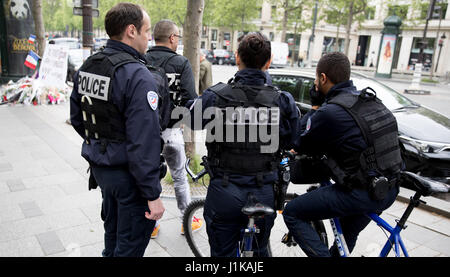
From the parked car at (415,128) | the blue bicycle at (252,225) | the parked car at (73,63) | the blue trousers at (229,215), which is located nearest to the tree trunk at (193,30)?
the parked car at (415,128)

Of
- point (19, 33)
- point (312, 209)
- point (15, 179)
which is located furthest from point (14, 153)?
point (19, 33)

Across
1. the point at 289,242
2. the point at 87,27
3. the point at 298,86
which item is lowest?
the point at 289,242

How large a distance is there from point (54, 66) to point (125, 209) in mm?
9389

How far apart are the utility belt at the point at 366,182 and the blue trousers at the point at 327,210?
0.17ft

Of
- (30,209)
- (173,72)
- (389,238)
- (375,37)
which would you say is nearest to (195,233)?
(173,72)

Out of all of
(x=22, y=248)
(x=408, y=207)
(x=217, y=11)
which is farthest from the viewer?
(x=217, y=11)

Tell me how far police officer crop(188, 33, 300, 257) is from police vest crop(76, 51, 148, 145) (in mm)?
517

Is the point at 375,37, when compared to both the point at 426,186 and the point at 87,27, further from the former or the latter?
the point at 426,186

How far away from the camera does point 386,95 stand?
20.2 feet

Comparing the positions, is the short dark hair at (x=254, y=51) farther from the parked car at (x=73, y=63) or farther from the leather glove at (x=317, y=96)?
the parked car at (x=73, y=63)

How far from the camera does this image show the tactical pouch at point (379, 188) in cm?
225

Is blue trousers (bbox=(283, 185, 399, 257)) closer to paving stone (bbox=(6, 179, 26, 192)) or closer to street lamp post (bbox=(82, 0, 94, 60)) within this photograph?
paving stone (bbox=(6, 179, 26, 192))

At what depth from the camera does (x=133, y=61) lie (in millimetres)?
2117

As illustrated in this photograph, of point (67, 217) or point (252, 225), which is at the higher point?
point (252, 225)
